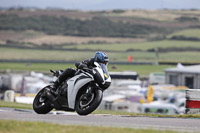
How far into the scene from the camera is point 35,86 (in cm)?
5069

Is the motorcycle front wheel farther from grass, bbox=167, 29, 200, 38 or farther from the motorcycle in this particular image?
grass, bbox=167, 29, 200, 38

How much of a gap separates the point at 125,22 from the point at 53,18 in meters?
27.4

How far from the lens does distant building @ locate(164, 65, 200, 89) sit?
186 feet

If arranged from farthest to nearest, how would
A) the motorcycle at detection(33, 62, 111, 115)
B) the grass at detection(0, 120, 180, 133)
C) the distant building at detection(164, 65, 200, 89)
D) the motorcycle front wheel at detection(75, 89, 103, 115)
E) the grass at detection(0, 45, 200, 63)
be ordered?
the grass at detection(0, 45, 200, 63) < the distant building at detection(164, 65, 200, 89) < the motorcycle at detection(33, 62, 111, 115) < the motorcycle front wheel at detection(75, 89, 103, 115) < the grass at detection(0, 120, 180, 133)

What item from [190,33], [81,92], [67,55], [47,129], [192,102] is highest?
[190,33]

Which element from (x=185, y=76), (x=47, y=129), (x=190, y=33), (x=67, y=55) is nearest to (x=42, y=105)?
(x=47, y=129)

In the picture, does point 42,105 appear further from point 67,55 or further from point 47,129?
point 67,55

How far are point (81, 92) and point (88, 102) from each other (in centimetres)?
53

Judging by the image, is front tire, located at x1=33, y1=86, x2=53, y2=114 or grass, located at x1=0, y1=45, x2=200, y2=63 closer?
front tire, located at x1=33, y1=86, x2=53, y2=114

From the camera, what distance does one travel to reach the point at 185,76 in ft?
194

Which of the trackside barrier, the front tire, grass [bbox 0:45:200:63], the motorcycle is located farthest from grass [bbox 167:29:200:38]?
the motorcycle

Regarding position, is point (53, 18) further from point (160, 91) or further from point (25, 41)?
point (160, 91)

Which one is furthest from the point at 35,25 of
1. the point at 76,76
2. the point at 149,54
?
the point at 76,76

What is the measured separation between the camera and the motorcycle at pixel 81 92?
12859 millimetres
